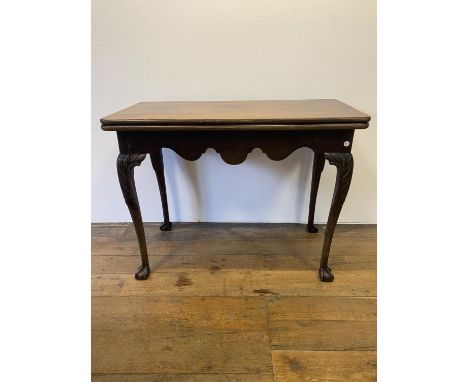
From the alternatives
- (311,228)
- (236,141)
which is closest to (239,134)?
(236,141)

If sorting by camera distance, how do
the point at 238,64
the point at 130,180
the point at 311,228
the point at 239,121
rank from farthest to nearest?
1. the point at 311,228
2. the point at 238,64
3. the point at 130,180
4. the point at 239,121

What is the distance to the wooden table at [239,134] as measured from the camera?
3.60 ft

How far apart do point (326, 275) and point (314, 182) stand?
0.44 m

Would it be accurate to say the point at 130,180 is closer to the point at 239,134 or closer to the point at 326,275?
the point at 239,134

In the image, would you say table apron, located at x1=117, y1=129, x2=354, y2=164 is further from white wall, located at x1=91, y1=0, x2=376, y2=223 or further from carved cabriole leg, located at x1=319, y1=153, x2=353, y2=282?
white wall, located at x1=91, y1=0, x2=376, y2=223

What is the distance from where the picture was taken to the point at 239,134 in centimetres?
116

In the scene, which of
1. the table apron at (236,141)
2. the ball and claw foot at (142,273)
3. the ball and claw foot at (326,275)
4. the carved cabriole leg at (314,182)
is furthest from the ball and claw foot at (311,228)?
the ball and claw foot at (142,273)

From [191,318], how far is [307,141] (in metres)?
0.62

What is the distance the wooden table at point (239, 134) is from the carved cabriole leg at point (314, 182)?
0.31m

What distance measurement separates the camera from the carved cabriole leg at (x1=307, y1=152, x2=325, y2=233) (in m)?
1.55

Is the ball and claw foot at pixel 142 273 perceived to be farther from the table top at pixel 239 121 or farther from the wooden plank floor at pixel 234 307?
the table top at pixel 239 121

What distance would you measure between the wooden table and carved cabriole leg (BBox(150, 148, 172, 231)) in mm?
316

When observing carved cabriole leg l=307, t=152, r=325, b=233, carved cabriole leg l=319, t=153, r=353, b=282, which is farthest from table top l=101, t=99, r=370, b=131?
carved cabriole leg l=307, t=152, r=325, b=233

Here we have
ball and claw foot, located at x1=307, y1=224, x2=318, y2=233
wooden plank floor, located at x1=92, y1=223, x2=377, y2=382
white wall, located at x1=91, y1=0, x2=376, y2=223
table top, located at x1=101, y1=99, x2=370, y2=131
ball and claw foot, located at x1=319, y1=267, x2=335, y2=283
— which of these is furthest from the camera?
ball and claw foot, located at x1=307, y1=224, x2=318, y2=233
